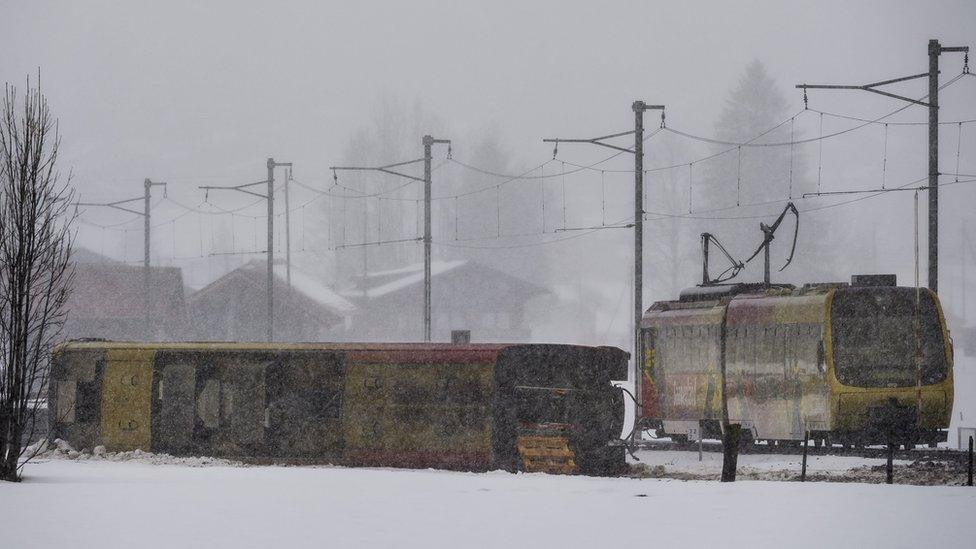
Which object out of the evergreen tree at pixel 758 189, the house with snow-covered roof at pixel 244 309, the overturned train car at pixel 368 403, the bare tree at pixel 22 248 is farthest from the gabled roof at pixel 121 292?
the bare tree at pixel 22 248

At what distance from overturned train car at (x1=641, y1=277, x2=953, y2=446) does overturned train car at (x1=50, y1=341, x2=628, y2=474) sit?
10.6 ft

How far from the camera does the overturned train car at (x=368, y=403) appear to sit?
24.0 metres

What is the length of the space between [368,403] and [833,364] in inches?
341

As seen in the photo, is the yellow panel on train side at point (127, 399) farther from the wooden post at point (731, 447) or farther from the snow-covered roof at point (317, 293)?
the snow-covered roof at point (317, 293)

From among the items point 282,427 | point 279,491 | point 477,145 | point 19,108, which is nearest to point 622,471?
point 282,427

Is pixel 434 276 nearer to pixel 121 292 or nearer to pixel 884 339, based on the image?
pixel 121 292

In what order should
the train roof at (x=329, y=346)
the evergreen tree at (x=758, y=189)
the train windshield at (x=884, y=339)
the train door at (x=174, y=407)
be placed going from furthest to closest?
the evergreen tree at (x=758, y=189) < the train door at (x=174, y=407) < the train windshield at (x=884, y=339) < the train roof at (x=329, y=346)

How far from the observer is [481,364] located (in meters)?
24.0

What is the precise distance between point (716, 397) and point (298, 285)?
1892 inches

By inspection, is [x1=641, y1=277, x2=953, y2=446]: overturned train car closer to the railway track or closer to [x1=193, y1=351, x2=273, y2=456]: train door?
the railway track

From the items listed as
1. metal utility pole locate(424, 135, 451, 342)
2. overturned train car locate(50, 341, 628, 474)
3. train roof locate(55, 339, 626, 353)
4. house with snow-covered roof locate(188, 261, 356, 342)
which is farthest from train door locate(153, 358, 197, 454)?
house with snow-covered roof locate(188, 261, 356, 342)

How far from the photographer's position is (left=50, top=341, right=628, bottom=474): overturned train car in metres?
24.0

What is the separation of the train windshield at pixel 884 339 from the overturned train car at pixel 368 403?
4.15 metres

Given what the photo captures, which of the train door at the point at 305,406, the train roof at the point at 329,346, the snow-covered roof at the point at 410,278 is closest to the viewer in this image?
the train roof at the point at 329,346
